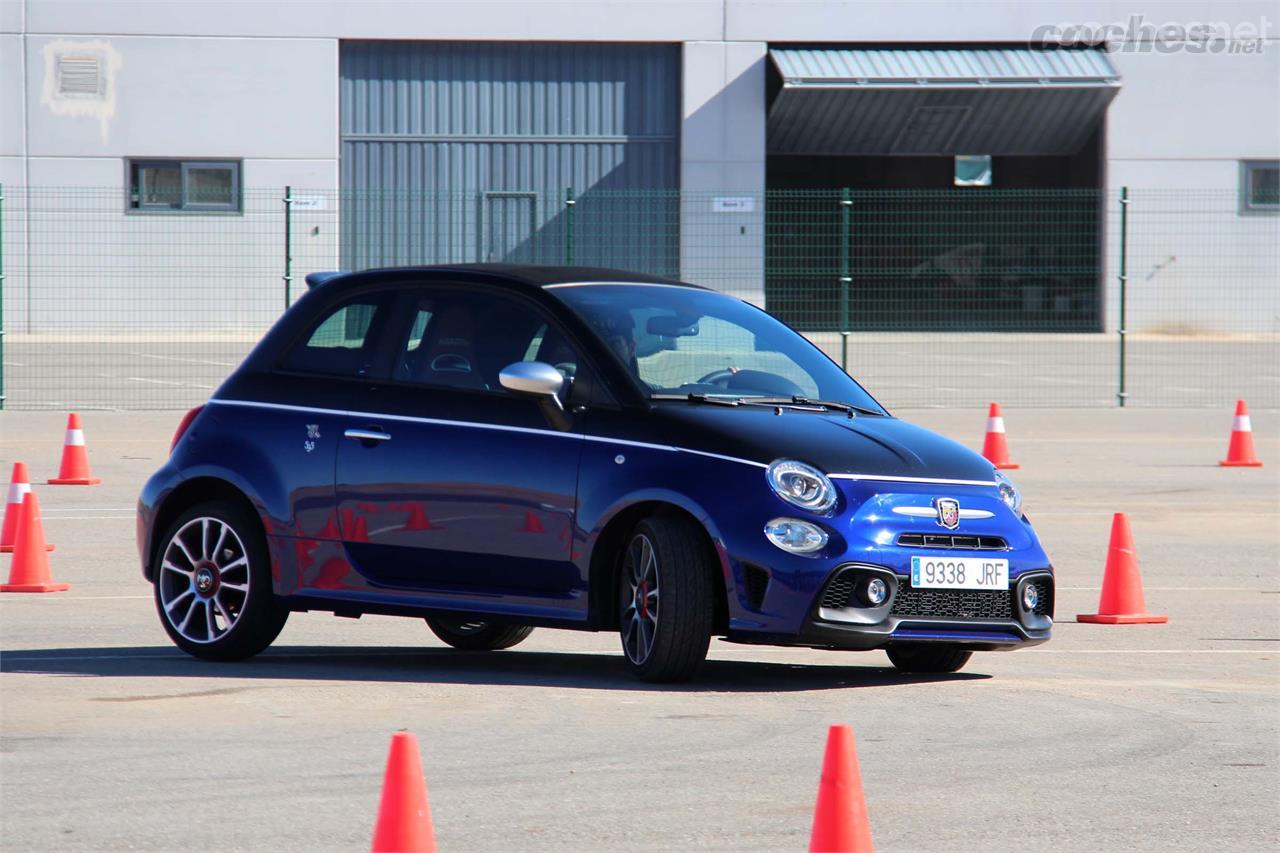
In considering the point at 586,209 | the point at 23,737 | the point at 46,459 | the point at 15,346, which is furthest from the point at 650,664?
the point at 586,209

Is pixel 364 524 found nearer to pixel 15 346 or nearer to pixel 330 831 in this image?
pixel 330 831

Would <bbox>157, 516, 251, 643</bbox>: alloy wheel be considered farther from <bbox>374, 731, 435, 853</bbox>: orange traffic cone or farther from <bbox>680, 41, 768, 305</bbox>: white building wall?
<bbox>680, 41, 768, 305</bbox>: white building wall

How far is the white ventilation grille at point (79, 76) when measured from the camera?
37406 millimetres

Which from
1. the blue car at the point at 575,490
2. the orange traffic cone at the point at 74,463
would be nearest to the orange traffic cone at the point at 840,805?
the blue car at the point at 575,490

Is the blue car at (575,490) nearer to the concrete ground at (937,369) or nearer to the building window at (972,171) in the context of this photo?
the concrete ground at (937,369)

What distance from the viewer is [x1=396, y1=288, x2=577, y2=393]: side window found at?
8812 mm

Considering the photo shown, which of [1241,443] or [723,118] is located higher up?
[723,118]

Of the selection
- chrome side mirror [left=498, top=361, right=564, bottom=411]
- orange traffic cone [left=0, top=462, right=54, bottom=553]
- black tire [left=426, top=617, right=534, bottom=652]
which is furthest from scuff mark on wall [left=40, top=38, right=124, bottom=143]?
chrome side mirror [left=498, top=361, right=564, bottom=411]

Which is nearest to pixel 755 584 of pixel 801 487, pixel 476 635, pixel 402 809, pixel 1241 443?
pixel 801 487

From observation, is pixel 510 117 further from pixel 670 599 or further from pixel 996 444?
pixel 670 599

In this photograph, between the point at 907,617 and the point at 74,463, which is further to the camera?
the point at 74,463

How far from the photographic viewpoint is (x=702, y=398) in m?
8.68

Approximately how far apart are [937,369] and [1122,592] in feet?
69.7

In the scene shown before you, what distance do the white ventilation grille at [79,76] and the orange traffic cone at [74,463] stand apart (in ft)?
71.7
